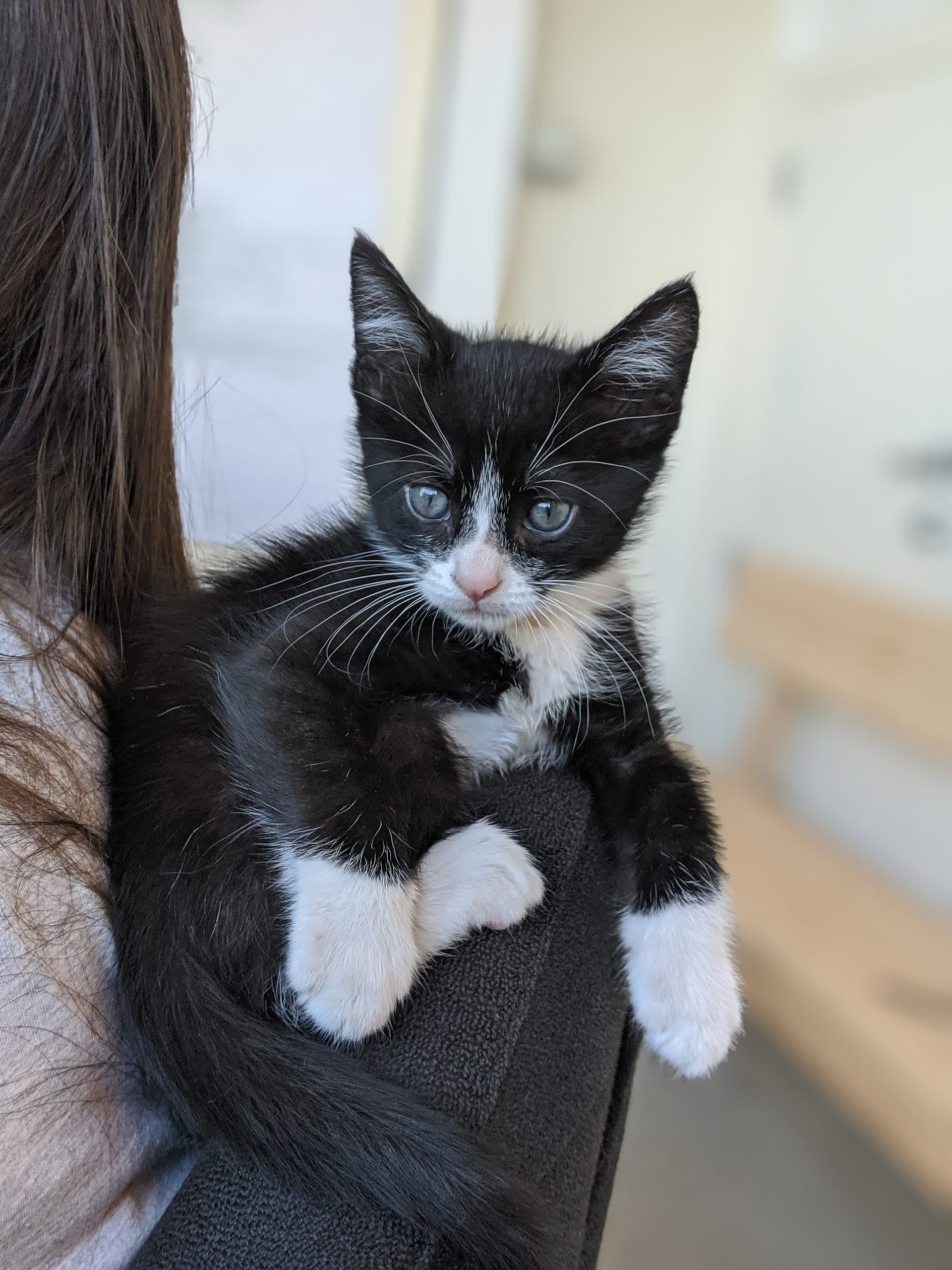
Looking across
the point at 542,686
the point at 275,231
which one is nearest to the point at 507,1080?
the point at 542,686

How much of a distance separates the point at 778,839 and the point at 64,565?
199 centimetres

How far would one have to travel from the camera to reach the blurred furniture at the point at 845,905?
1.58m

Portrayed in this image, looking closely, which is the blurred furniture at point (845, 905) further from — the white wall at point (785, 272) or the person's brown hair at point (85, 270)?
the person's brown hair at point (85, 270)

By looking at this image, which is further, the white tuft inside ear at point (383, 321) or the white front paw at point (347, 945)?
the white tuft inside ear at point (383, 321)

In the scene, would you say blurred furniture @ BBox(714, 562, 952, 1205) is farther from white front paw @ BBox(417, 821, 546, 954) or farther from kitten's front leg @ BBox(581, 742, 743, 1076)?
white front paw @ BBox(417, 821, 546, 954)

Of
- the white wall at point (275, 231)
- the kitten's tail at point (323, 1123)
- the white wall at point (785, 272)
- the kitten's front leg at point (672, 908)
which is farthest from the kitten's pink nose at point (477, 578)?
the white wall at point (785, 272)

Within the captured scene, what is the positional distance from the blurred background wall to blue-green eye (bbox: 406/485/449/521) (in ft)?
1.79

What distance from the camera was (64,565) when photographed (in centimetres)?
75

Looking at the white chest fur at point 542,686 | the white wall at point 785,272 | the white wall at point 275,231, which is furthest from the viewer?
the white wall at point 785,272

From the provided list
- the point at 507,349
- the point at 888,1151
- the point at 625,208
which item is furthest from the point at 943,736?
the point at 625,208

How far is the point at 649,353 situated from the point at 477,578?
31 cm

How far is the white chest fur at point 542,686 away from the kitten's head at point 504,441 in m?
0.03

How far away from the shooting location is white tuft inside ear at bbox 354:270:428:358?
0.93 metres

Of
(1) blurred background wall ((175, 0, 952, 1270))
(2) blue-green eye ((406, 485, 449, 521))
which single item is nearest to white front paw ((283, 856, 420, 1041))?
(2) blue-green eye ((406, 485, 449, 521))
